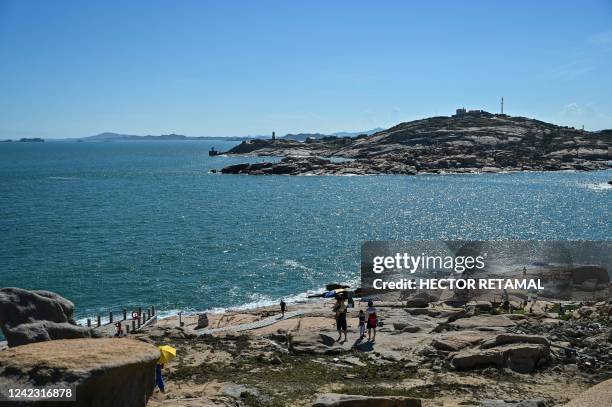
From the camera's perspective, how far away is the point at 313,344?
23.9 meters

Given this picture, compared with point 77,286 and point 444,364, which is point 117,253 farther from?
point 444,364

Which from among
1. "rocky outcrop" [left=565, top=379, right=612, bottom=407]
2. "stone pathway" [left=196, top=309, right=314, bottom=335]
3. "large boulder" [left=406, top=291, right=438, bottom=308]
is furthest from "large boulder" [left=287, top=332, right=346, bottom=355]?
"large boulder" [left=406, top=291, right=438, bottom=308]

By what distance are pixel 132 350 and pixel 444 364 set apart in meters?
12.9

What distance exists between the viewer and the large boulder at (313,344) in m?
23.5

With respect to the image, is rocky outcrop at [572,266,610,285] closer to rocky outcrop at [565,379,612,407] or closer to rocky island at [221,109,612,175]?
rocky outcrop at [565,379,612,407]

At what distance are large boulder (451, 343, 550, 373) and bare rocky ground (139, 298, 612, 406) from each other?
1.4 inches

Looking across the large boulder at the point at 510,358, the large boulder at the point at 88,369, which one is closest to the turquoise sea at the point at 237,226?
the large boulder at the point at 510,358

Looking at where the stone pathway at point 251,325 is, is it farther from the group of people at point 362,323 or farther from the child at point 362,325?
the child at point 362,325

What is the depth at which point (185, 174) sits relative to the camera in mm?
163250

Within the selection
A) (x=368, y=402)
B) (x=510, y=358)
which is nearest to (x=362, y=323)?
(x=510, y=358)

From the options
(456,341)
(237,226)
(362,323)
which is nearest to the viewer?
(456,341)

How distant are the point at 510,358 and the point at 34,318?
17.7 meters

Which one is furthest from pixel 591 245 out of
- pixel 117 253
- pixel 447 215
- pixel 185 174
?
pixel 185 174

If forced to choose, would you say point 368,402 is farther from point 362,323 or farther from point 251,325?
point 251,325
